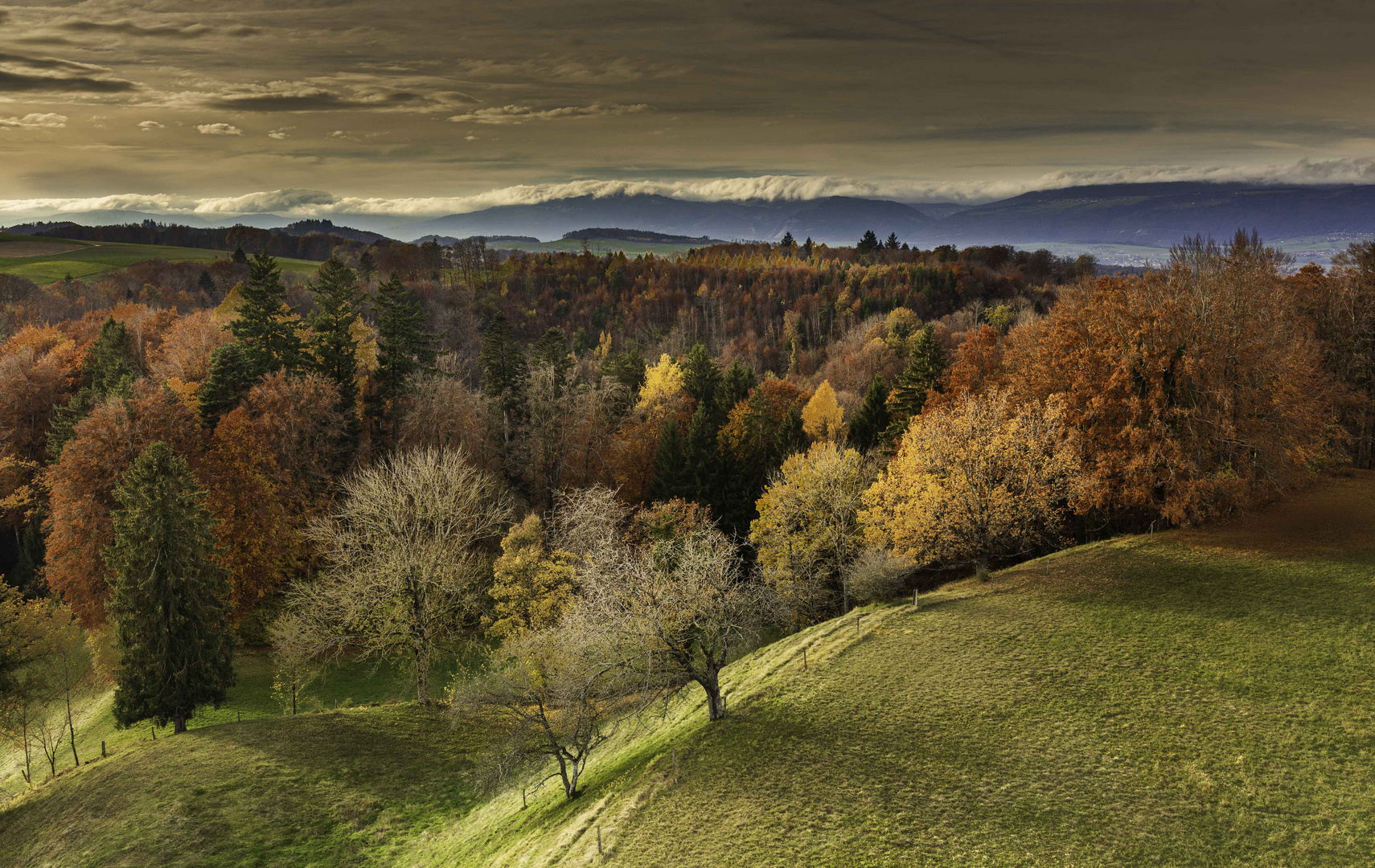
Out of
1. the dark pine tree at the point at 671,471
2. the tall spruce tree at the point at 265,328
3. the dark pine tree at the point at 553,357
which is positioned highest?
the tall spruce tree at the point at 265,328

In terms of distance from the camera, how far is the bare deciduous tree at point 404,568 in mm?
37594

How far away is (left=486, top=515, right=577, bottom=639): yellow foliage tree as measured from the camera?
3631 cm

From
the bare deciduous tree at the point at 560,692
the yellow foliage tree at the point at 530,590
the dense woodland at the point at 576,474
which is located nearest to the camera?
the bare deciduous tree at the point at 560,692

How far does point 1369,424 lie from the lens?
50.5 meters

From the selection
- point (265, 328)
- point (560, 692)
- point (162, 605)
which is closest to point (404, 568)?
point (162, 605)

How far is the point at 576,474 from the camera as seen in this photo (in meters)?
60.4

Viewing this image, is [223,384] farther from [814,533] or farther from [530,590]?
[814,533]

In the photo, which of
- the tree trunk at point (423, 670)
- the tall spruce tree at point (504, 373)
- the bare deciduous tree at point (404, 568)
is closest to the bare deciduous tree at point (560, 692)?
the tree trunk at point (423, 670)

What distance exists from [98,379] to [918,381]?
214ft

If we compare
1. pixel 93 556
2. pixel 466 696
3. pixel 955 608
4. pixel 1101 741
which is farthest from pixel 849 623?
pixel 93 556

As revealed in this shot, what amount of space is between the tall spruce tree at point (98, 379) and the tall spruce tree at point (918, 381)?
175 feet

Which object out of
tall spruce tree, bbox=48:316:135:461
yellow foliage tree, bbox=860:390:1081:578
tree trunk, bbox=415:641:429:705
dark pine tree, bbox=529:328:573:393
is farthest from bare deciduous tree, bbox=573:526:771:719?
tall spruce tree, bbox=48:316:135:461

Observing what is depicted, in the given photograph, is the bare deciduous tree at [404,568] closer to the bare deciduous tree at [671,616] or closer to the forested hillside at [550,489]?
the forested hillside at [550,489]

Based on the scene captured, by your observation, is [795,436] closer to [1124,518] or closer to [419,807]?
[1124,518]
